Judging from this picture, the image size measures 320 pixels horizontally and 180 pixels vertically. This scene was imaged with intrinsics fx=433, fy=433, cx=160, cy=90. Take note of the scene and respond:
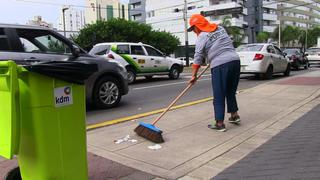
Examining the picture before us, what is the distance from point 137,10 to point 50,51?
315 feet

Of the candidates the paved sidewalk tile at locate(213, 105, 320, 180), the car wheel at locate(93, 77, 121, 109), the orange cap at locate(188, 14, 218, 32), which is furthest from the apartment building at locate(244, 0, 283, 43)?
the paved sidewalk tile at locate(213, 105, 320, 180)

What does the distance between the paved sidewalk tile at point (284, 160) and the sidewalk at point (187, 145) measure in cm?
10

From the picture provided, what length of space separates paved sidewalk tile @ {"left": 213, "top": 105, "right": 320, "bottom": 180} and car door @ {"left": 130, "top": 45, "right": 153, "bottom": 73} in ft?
33.5

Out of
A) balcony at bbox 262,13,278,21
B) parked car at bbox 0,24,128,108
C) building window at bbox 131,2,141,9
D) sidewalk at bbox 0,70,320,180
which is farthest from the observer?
building window at bbox 131,2,141,9

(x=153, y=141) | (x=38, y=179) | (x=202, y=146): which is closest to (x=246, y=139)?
(x=202, y=146)

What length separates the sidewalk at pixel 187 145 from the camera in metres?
4.67

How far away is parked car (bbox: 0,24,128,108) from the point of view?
24.8 ft

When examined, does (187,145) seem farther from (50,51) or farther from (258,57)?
(258,57)

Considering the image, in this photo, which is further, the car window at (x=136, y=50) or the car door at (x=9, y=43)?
the car window at (x=136, y=50)

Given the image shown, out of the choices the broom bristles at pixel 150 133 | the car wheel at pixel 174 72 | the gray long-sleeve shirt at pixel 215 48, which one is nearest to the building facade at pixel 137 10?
the car wheel at pixel 174 72

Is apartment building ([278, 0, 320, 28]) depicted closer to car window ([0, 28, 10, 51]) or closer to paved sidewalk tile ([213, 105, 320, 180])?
car window ([0, 28, 10, 51])

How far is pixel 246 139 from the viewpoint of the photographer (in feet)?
19.8

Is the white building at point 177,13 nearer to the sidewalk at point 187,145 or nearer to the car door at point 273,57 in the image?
the car door at point 273,57

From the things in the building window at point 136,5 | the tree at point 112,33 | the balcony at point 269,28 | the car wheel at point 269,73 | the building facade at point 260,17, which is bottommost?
the car wheel at point 269,73
